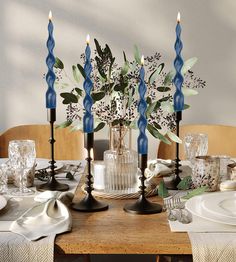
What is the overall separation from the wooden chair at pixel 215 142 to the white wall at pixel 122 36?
0.61m

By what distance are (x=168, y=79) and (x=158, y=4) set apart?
5.20 ft

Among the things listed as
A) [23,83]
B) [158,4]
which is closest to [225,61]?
[158,4]

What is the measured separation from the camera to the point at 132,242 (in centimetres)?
128

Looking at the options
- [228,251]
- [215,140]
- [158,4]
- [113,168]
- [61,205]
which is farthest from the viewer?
[158,4]

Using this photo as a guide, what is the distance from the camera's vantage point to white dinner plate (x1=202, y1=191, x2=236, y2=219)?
1433mm

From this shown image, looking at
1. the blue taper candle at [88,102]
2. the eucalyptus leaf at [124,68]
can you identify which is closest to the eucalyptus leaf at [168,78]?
the eucalyptus leaf at [124,68]

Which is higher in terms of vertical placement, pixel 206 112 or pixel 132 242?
pixel 206 112

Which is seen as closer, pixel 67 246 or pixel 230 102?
pixel 67 246

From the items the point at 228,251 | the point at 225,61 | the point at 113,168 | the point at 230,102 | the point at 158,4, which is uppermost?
the point at 158,4

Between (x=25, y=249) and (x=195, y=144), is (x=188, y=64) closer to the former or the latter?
(x=195, y=144)

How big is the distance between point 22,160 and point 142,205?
0.45 m

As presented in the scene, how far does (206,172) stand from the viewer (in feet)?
5.65

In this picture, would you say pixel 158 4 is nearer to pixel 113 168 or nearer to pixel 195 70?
pixel 195 70

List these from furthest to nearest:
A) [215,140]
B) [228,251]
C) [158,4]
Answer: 1. [158,4]
2. [215,140]
3. [228,251]
